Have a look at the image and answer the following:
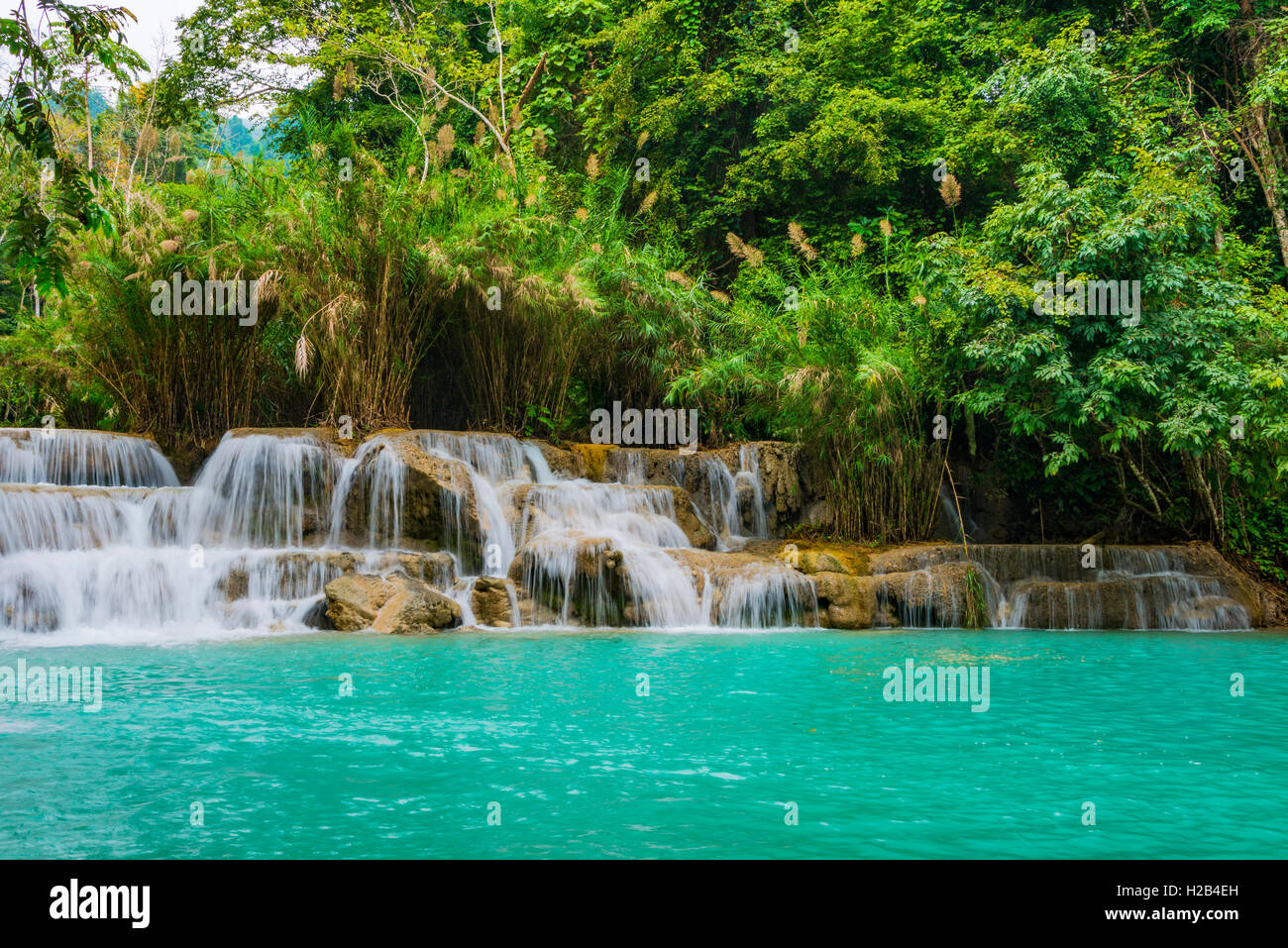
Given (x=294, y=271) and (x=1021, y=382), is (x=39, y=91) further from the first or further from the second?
(x=1021, y=382)

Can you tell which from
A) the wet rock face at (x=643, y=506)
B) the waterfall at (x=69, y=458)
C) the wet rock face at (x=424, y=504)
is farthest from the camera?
the waterfall at (x=69, y=458)

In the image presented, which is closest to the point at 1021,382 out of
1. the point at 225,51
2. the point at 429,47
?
the point at 429,47

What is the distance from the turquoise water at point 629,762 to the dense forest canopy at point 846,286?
5034 mm

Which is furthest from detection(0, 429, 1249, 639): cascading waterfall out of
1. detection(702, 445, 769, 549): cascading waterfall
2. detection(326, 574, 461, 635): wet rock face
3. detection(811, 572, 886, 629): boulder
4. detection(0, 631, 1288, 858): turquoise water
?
detection(0, 631, 1288, 858): turquoise water

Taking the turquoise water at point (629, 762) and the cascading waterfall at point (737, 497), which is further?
the cascading waterfall at point (737, 497)

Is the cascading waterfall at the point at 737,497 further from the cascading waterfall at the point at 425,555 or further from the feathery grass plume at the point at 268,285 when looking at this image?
the feathery grass plume at the point at 268,285

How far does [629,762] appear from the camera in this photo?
168 inches

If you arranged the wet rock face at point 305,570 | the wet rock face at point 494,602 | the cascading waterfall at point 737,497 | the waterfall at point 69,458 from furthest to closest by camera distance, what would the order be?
the cascading waterfall at point 737,497
the waterfall at point 69,458
the wet rock face at point 494,602
the wet rock face at point 305,570

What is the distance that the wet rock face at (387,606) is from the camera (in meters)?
9.01

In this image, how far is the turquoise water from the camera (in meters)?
3.25

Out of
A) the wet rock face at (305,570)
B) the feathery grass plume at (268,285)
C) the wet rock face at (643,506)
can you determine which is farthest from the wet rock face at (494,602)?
the feathery grass plume at (268,285)

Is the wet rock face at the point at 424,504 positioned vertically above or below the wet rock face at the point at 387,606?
above
